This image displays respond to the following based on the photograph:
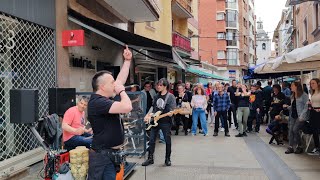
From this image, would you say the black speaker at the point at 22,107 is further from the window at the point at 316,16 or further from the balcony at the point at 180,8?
the window at the point at 316,16

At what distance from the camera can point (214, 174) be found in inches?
276

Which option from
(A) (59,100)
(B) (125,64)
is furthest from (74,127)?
(B) (125,64)

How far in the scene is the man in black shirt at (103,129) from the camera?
398 centimetres

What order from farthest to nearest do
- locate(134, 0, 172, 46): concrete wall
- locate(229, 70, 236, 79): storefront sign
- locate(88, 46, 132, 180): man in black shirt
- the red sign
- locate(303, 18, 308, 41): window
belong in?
locate(229, 70, 236, 79): storefront sign, locate(303, 18, 308, 41): window, locate(134, 0, 172, 46): concrete wall, the red sign, locate(88, 46, 132, 180): man in black shirt

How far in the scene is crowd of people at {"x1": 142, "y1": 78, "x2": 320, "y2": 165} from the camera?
8617 mm

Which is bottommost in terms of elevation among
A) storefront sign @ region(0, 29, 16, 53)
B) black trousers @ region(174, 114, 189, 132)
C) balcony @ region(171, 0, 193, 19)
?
black trousers @ region(174, 114, 189, 132)

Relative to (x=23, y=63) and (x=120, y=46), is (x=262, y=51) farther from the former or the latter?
(x=23, y=63)

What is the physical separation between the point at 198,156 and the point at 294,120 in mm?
2506

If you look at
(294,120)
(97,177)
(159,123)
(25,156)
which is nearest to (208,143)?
(294,120)

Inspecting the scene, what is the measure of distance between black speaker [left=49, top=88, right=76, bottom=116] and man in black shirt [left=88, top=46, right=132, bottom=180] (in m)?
2.01

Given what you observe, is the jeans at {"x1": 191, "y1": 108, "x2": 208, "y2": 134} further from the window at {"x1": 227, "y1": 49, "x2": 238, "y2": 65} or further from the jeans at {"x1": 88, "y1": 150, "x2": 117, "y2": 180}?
the window at {"x1": 227, "y1": 49, "x2": 238, "y2": 65}

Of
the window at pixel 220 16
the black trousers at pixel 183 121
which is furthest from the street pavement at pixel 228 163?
the window at pixel 220 16

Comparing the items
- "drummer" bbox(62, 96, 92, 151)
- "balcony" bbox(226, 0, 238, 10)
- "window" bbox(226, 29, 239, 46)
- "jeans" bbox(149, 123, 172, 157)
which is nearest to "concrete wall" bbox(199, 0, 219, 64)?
"window" bbox(226, 29, 239, 46)

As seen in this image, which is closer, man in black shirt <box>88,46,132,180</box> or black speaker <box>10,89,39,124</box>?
man in black shirt <box>88,46,132,180</box>
